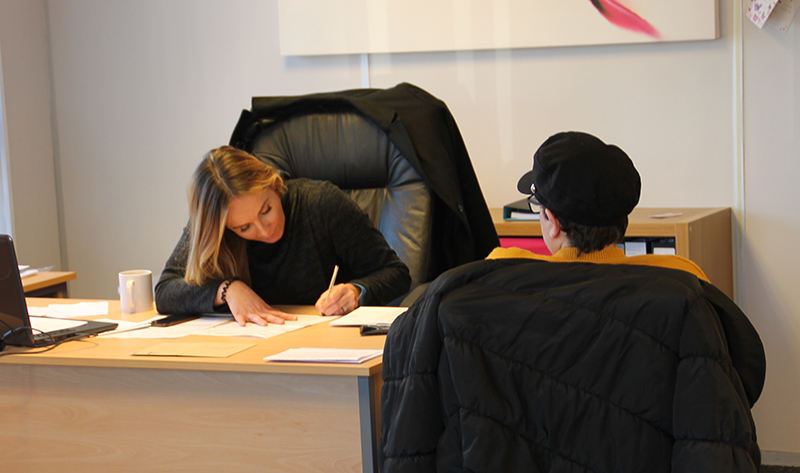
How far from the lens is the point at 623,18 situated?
2.71 meters

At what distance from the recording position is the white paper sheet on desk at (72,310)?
1.98 m

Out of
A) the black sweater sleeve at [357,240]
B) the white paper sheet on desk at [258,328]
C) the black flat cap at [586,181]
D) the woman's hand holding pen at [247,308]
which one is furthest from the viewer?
the black sweater sleeve at [357,240]

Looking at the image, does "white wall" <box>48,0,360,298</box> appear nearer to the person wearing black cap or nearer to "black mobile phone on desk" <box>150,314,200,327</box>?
"black mobile phone on desk" <box>150,314,200,327</box>

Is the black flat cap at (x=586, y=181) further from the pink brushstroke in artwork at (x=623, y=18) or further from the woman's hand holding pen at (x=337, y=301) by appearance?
the pink brushstroke in artwork at (x=623, y=18)

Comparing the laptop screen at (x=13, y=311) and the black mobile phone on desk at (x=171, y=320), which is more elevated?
the laptop screen at (x=13, y=311)

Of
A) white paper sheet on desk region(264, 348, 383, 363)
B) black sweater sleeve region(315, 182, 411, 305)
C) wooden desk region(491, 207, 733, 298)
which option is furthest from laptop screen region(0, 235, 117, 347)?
wooden desk region(491, 207, 733, 298)

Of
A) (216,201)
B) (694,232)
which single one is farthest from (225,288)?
(694,232)

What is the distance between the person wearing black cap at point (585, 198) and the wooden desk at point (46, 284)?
1.95 m

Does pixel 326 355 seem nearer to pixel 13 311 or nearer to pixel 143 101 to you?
pixel 13 311

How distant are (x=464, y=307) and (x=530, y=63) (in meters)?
2.01

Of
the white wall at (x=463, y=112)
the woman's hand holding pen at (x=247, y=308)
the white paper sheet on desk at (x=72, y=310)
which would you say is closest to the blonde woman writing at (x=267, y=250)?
the woman's hand holding pen at (x=247, y=308)

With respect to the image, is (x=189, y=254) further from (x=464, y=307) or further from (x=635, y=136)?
(x=635, y=136)

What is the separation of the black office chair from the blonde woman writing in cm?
25

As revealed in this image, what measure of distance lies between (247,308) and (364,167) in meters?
0.75
